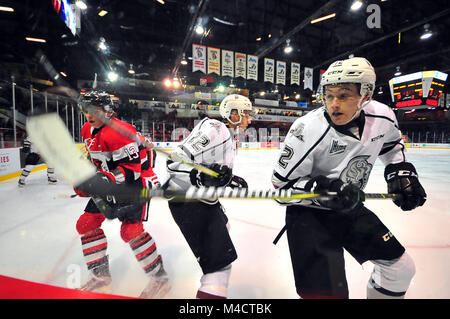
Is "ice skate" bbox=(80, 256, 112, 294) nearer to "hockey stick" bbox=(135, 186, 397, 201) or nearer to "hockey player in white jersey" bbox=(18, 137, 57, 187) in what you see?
"hockey stick" bbox=(135, 186, 397, 201)

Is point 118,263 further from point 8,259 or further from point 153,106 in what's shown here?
point 153,106

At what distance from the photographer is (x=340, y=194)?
2.66 ft

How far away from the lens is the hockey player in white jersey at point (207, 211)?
3.54 feet

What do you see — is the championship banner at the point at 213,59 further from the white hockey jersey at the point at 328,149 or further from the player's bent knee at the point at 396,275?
the player's bent knee at the point at 396,275

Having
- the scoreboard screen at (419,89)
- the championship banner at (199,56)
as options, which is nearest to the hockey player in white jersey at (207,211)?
the championship banner at (199,56)

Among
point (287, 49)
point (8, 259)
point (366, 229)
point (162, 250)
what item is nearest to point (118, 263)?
point (162, 250)

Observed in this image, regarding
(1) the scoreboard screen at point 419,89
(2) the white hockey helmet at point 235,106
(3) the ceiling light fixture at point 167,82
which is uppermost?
(3) the ceiling light fixture at point 167,82

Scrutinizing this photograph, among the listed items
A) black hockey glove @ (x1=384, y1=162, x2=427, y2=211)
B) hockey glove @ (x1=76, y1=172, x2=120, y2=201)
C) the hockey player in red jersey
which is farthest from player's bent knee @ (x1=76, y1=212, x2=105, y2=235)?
black hockey glove @ (x1=384, y1=162, x2=427, y2=211)

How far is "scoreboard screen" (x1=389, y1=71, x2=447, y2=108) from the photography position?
11469 mm

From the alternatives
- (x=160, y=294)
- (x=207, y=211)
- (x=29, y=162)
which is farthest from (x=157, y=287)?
(x=29, y=162)

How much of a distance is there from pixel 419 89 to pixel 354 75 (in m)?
14.9

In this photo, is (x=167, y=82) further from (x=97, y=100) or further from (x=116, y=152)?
(x=116, y=152)

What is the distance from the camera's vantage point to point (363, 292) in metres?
1.30

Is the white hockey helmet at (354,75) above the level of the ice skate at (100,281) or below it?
above
